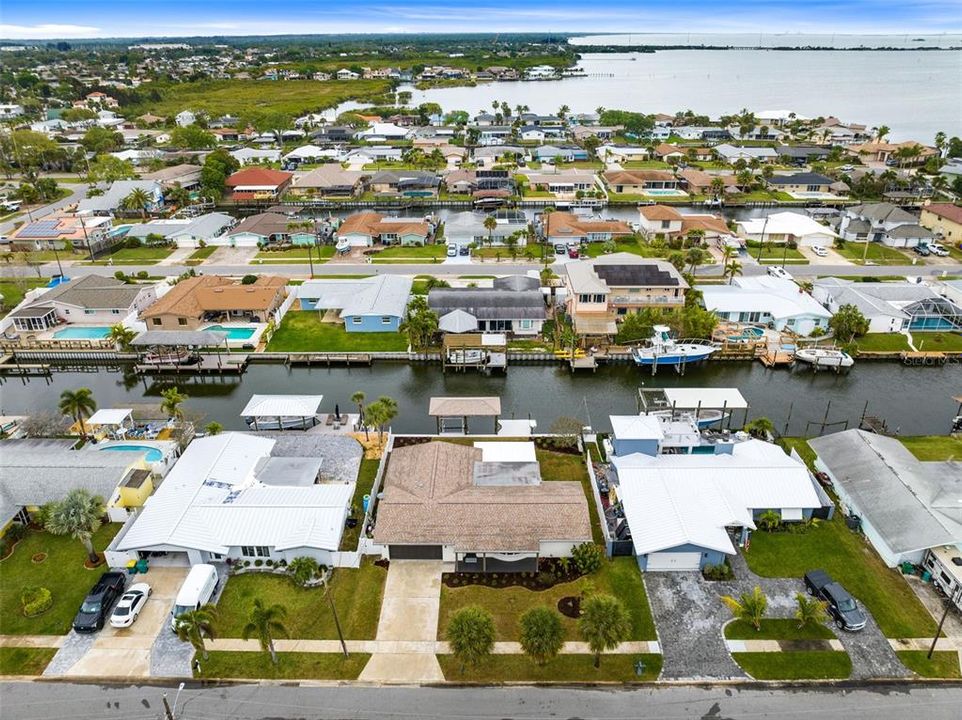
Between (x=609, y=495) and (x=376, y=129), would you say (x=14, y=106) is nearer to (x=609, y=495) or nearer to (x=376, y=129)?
(x=376, y=129)

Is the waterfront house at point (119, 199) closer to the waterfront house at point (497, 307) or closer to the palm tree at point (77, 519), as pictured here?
the waterfront house at point (497, 307)

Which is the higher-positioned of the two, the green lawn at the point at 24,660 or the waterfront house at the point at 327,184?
the waterfront house at the point at 327,184

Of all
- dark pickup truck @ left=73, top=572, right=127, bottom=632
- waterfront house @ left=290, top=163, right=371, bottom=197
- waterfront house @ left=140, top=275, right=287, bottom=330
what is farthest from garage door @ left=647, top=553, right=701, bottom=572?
waterfront house @ left=290, top=163, right=371, bottom=197

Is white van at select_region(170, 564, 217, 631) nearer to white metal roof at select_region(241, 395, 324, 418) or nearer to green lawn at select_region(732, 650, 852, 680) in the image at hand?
white metal roof at select_region(241, 395, 324, 418)

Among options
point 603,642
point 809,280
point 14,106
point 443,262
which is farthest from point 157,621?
point 14,106

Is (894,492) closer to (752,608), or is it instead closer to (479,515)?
(752,608)

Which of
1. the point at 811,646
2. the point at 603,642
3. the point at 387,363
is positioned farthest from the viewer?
the point at 387,363

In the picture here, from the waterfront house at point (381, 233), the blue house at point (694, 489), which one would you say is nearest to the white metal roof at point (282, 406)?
the blue house at point (694, 489)
